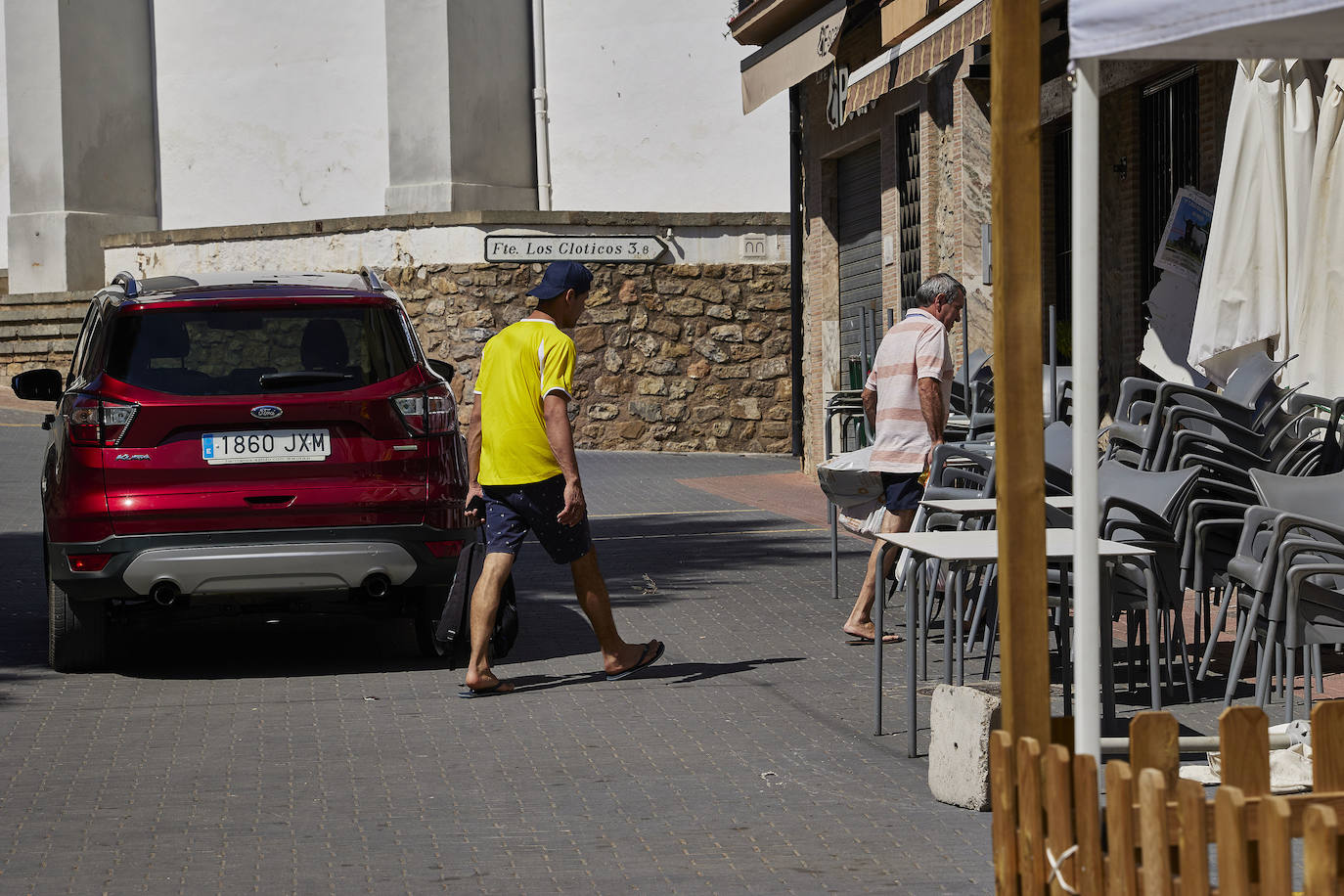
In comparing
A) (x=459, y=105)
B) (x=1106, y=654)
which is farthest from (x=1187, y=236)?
(x=459, y=105)

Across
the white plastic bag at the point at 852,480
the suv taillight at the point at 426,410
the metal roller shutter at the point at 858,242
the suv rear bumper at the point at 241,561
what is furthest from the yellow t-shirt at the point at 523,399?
the metal roller shutter at the point at 858,242

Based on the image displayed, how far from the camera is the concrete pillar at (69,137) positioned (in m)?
28.5

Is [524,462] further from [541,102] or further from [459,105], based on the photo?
[541,102]

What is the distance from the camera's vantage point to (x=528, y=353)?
7520 millimetres

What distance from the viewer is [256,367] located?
8219mm

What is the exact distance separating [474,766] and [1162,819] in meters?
3.39

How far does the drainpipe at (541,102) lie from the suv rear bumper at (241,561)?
770 inches

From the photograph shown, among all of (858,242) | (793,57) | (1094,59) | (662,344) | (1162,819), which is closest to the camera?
(1162,819)

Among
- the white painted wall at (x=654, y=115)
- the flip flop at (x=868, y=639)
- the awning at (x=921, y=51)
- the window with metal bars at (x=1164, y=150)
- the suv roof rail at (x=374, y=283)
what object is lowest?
the flip flop at (x=868, y=639)

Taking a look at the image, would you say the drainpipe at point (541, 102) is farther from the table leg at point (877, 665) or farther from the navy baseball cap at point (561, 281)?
the table leg at point (877, 665)

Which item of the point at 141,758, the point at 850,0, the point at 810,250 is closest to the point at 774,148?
the point at 810,250

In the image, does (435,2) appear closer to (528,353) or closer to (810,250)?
(810,250)

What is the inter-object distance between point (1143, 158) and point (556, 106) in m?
14.9

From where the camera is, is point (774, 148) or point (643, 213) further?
point (774, 148)
